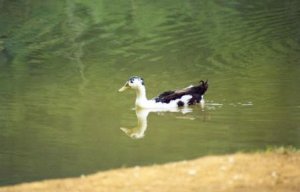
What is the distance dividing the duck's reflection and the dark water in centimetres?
15

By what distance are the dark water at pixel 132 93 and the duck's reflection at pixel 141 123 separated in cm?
15

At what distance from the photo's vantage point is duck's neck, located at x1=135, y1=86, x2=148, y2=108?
60.1ft

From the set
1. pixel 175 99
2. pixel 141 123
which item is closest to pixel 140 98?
pixel 175 99

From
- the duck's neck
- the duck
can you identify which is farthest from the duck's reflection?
the duck's neck

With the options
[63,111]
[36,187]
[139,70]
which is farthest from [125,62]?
[36,187]

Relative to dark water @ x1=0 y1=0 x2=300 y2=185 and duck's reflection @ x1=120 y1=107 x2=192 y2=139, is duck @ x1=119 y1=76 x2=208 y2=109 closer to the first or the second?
duck's reflection @ x1=120 y1=107 x2=192 y2=139

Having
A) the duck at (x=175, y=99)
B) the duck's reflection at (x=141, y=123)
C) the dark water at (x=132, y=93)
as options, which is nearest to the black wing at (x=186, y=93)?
the duck at (x=175, y=99)

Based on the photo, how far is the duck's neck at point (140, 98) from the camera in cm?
1831

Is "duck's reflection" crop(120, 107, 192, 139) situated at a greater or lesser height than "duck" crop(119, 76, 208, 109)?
lesser

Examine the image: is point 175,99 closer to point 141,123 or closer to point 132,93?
point 141,123

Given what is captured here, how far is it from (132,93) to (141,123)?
369 cm

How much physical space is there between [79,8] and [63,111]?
3314cm

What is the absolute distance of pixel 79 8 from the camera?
50.3m

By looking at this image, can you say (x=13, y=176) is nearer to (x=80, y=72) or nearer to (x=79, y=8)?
(x=80, y=72)
